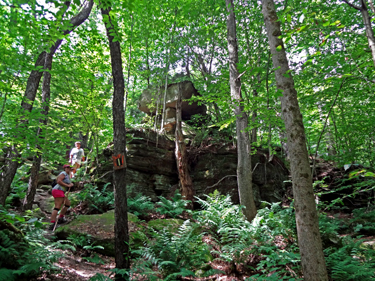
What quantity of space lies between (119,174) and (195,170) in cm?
647

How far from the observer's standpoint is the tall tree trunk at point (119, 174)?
13.8 feet

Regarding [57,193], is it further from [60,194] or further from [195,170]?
[195,170]

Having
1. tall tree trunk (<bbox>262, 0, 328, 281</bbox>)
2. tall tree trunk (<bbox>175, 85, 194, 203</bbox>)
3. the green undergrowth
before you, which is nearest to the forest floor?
the green undergrowth

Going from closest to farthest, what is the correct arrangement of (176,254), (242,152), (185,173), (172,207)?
(176,254)
(242,152)
(172,207)
(185,173)

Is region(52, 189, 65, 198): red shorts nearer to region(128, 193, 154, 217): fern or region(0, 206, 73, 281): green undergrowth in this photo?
region(128, 193, 154, 217): fern

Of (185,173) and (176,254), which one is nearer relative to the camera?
(176,254)

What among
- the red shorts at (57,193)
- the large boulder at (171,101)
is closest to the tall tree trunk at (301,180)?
the red shorts at (57,193)

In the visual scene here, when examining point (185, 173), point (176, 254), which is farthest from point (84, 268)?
point (185, 173)

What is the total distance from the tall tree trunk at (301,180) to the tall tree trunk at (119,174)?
10.6 feet

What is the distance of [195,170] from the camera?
10.7 m

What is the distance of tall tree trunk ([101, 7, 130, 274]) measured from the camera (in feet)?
13.8

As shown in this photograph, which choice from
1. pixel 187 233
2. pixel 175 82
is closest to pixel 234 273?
pixel 187 233

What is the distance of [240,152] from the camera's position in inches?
305

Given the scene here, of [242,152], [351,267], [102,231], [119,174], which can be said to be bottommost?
[351,267]
